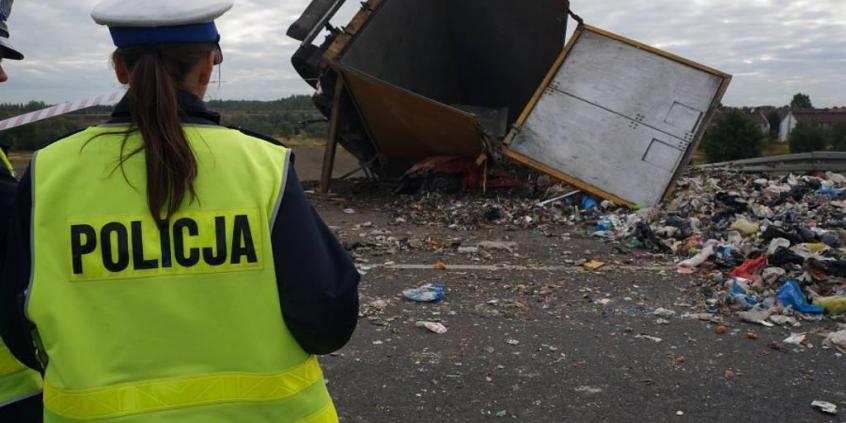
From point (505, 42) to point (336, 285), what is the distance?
8.11 m

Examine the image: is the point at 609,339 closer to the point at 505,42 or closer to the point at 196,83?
the point at 196,83

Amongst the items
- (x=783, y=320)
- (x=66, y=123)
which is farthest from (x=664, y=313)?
(x=66, y=123)

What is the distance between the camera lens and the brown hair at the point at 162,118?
1.04 metres

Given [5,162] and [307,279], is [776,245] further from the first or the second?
[5,162]

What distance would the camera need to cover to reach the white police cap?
42.1 inches

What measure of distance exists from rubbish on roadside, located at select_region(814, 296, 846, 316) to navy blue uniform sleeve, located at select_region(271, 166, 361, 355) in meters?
3.72

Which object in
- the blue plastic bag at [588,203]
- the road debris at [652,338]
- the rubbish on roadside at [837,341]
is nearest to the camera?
the rubbish on roadside at [837,341]

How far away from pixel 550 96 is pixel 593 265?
3304 mm

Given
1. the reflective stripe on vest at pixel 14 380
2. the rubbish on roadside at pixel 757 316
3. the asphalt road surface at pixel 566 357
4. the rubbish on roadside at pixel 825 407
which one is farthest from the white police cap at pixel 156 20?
the rubbish on roadside at pixel 757 316

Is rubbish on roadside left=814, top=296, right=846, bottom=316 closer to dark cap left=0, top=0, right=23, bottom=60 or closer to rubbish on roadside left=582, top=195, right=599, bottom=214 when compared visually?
rubbish on roadside left=582, top=195, right=599, bottom=214

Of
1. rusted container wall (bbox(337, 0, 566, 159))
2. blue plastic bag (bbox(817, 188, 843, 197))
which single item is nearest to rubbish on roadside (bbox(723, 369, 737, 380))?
rusted container wall (bbox(337, 0, 566, 159))

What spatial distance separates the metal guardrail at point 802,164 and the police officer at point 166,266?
990cm

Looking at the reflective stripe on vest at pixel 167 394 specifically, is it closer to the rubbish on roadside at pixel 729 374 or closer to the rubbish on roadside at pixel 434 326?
the rubbish on roadside at pixel 729 374

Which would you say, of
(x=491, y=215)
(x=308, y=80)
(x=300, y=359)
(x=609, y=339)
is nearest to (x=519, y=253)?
(x=491, y=215)
